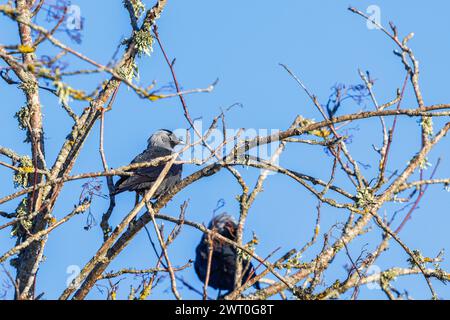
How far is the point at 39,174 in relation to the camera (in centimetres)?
677

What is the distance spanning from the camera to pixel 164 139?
10.0 m

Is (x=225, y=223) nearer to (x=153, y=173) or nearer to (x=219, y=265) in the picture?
(x=219, y=265)

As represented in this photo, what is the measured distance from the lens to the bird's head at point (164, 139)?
9868mm

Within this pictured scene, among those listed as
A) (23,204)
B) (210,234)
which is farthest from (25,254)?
(210,234)

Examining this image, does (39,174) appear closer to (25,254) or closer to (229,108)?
(25,254)

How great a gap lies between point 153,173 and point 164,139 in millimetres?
2830

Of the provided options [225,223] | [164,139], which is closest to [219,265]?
[225,223]

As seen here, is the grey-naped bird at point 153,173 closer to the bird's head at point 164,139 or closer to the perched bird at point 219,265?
the bird's head at point 164,139

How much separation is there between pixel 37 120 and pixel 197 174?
2301 millimetres

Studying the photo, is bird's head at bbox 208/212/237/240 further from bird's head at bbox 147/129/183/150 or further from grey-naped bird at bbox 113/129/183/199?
bird's head at bbox 147/129/183/150

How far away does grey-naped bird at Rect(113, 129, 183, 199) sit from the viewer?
688 centimetres

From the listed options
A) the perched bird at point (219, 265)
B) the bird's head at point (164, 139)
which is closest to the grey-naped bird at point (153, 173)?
the bird's head at point (164, 139)

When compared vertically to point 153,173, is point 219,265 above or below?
below
